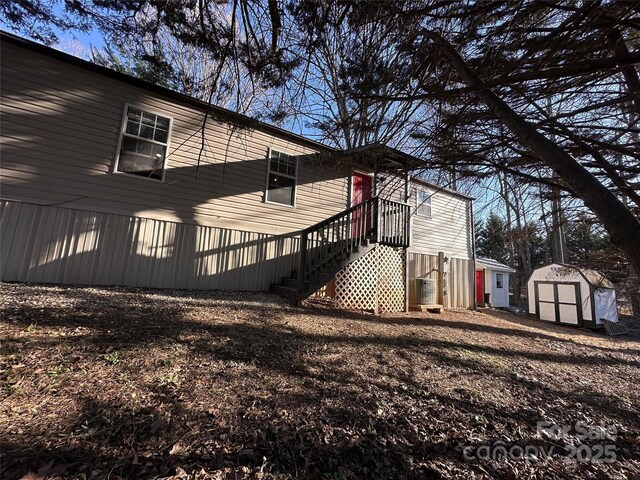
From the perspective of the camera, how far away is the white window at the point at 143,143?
21.4 feet

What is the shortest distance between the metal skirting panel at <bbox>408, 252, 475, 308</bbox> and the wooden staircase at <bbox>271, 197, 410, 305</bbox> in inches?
119

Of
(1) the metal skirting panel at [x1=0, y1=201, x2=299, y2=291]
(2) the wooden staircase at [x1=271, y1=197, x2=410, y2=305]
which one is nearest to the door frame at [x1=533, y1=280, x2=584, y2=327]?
(2) the wooden staircase at [x1=271, y1=197, x2=410, y2=305]

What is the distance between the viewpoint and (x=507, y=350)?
5.68 meters

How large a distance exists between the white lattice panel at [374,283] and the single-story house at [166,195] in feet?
0.11

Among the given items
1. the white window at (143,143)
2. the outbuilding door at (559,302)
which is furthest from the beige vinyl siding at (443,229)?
the white window at (143,143)

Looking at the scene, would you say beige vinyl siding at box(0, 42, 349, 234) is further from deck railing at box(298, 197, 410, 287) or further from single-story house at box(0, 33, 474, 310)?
deck railing at box(298, 197, 410, 287)

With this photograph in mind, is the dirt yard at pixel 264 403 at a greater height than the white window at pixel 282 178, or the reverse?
the white window at pixel 282 178

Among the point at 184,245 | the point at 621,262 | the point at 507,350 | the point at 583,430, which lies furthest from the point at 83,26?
the point at 621,262

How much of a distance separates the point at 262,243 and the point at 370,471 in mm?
6604

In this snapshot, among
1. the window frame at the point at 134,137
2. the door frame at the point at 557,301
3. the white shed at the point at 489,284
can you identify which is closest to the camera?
the window frame at the point at 134,137

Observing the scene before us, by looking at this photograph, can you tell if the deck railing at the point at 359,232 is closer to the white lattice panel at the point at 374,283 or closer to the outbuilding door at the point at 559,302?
the white lattice panel at the point at 374,283

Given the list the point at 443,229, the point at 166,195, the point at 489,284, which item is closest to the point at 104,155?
the point at 166,195

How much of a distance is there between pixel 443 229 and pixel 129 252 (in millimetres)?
11718

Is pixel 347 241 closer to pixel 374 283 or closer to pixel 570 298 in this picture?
pixel 374 283
